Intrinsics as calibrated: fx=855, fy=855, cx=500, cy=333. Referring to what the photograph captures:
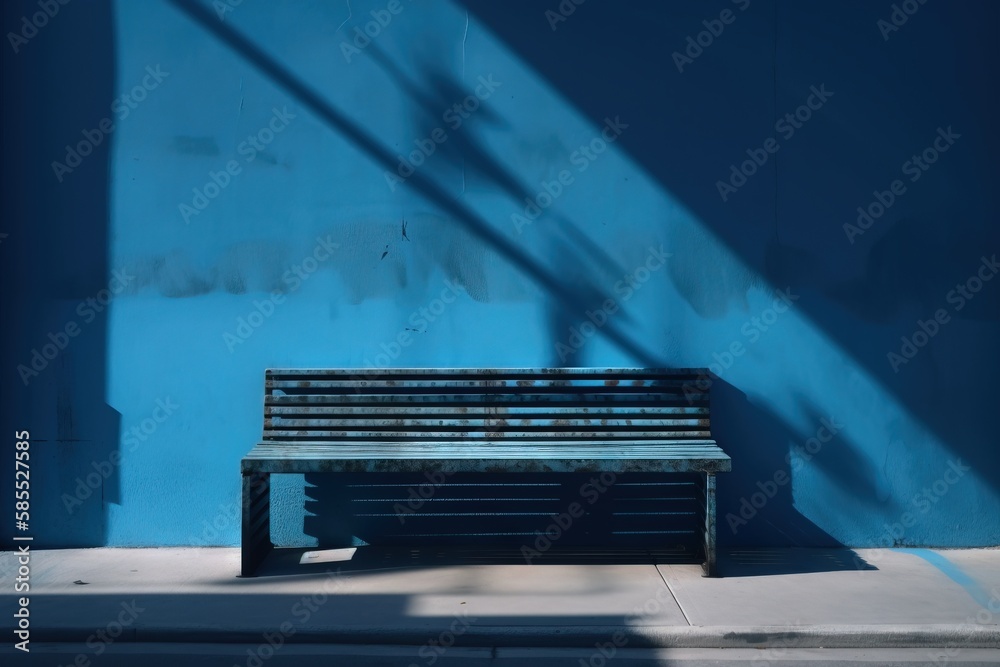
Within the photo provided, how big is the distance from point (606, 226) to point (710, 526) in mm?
1895

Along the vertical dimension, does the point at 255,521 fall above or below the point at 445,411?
below

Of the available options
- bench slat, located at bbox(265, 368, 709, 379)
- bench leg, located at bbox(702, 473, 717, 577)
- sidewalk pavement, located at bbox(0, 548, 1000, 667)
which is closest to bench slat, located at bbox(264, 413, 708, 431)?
bench slat, located at bbox(265, 368, 709, 379)

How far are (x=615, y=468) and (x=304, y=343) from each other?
2.06 meters

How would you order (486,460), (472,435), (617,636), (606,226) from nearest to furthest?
(617,636), (486,460), (472,435), (606,226)

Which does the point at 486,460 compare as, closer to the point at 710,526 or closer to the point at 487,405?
the point at 487,405

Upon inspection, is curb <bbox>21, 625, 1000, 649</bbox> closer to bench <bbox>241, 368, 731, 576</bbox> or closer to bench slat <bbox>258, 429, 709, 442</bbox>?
bench <bbox>241, 368, 731, 576</bbox>

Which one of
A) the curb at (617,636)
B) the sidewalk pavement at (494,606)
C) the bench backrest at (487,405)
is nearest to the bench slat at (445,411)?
the bench backrest at (487,405)

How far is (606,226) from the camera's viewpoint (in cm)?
530

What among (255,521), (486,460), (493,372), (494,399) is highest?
(493,372)

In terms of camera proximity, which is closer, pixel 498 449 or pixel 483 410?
pixel 498 449

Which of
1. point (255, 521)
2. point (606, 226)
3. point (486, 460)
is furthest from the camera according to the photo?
point (606, 226)

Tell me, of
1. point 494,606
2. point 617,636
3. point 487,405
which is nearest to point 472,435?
point 487,405

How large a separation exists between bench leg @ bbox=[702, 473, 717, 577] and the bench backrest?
47cm

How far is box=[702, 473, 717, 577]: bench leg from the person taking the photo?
15.2 feet
